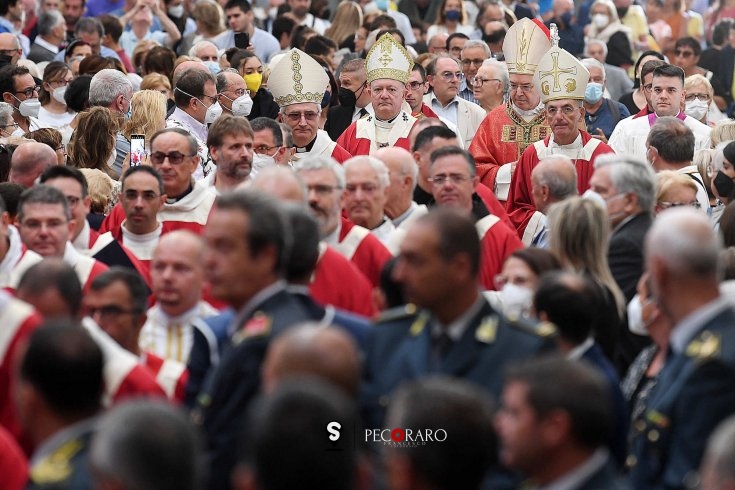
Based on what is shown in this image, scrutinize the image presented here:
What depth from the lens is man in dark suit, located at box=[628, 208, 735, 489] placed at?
457cm

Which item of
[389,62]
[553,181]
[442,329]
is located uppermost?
[442,329]

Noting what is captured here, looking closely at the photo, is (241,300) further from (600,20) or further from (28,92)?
(600,20)

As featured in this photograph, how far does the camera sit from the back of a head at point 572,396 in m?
3.98

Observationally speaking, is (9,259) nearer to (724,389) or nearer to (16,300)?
(16,300)

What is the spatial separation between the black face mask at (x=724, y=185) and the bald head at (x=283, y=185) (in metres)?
3.38

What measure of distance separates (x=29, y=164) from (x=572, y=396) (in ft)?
17.7

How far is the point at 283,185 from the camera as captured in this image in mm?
6418

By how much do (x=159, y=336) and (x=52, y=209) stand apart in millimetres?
1059

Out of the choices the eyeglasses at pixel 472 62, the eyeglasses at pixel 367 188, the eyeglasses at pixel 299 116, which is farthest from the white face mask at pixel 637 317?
the eyeglasses at pixel 472 62

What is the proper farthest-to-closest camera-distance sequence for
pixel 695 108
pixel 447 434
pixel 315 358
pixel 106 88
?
1. pixel 695 108
2. pixel 106 88
3. pixel 315 358
4. pixel 447 434

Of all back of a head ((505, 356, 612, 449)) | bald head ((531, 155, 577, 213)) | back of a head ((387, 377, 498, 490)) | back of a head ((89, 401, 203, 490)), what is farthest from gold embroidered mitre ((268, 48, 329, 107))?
back of a head ((89, 401, 203, 490))

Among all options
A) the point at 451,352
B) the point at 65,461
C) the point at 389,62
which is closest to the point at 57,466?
the point at 65,461

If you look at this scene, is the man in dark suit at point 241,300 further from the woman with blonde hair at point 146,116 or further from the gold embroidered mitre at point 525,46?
the gold embroidered mitre at point 525,46

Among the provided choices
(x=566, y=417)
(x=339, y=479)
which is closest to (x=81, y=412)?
(x=339, y=479)
